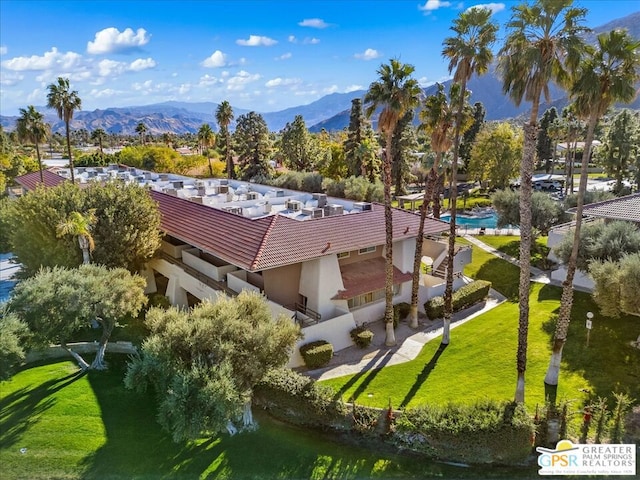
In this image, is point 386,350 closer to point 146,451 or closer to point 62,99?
point 146,451

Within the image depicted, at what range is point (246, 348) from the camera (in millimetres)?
17250

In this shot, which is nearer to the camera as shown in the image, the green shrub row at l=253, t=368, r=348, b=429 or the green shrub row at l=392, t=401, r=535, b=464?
the green shrub row at l=392, t=401, r=535, b=464

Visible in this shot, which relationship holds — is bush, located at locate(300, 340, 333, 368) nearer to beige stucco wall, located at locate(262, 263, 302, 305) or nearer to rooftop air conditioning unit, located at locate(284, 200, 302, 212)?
beige stucco wall, located at locate(262, 263, 302, 305)

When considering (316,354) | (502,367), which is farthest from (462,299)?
(316,354)

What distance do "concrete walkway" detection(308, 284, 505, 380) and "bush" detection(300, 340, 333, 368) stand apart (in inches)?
16.4

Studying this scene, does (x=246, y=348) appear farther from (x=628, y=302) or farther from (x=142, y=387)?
(x=628, y=302)

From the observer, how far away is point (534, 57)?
16453 mm

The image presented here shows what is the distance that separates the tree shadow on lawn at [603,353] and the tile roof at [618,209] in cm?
727

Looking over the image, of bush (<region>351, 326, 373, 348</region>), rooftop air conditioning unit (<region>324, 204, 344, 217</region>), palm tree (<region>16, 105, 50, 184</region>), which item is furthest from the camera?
palm tree (<region>16, 105, 50, 184</region>)

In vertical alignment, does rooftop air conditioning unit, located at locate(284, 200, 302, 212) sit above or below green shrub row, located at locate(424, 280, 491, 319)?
above

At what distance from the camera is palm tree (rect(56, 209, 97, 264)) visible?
26.6m

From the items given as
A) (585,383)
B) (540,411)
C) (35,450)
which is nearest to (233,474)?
(35,450)

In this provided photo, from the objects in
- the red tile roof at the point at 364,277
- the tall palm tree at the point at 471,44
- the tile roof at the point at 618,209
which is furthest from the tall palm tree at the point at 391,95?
the tile roof at the point at 618,209

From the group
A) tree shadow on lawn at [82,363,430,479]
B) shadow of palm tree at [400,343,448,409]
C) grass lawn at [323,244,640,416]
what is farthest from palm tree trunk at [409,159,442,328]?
tree shadow on lawn at [82,363,430,479]
